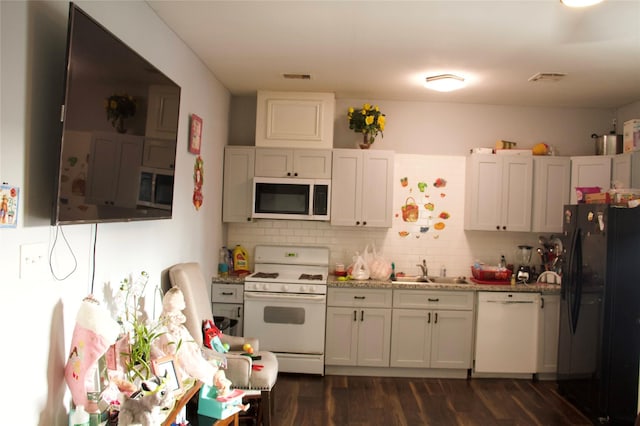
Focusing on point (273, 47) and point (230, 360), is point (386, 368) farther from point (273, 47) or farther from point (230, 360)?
point (273, 47)

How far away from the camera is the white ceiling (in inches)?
105

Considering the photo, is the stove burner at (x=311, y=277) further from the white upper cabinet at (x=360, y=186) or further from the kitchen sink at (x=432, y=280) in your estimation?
the kitchen sink at (x=432, y=280)

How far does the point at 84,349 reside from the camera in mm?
1874

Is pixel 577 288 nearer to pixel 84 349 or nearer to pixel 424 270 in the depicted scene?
pixel 424 270

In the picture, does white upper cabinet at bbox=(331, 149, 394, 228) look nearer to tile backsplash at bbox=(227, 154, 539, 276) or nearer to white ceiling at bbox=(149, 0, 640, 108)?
tile backsplash at bbox=(227, 154, 539, 276)

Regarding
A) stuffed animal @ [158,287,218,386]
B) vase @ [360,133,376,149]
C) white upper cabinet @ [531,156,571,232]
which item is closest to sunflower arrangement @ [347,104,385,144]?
vase @ [360,133,376,149]

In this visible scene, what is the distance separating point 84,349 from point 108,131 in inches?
36.0

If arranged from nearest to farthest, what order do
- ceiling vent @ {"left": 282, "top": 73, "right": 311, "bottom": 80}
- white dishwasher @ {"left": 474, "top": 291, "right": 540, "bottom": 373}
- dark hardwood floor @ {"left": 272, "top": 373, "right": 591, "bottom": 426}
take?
dark hardwood floor @ {"left": 272, "top": 373, "right": 591, "bottom": 426}, ceiling vent @ {"left": 282, "top": 73, "right": 311, "bottom": 80}, white dishwasher @ {"left": 474, "top": 291, "right": 540, "bottom": 373}

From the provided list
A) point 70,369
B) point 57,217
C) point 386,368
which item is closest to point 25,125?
point 57,217

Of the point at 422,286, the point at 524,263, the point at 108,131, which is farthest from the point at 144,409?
the point at 524,263

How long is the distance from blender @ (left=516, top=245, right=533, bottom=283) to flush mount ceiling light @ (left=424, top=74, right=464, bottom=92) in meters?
1.91

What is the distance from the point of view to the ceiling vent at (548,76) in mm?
3732

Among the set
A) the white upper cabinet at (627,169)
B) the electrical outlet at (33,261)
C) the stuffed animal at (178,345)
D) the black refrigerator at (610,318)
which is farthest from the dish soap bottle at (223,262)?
the white upper cabinet at (627,169)

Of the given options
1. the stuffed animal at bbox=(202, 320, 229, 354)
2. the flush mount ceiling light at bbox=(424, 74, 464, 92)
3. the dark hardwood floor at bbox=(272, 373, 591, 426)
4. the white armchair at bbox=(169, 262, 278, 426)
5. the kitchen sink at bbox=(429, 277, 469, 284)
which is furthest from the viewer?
the kitchen sink at bbox=(429, 277, 469, 284)
